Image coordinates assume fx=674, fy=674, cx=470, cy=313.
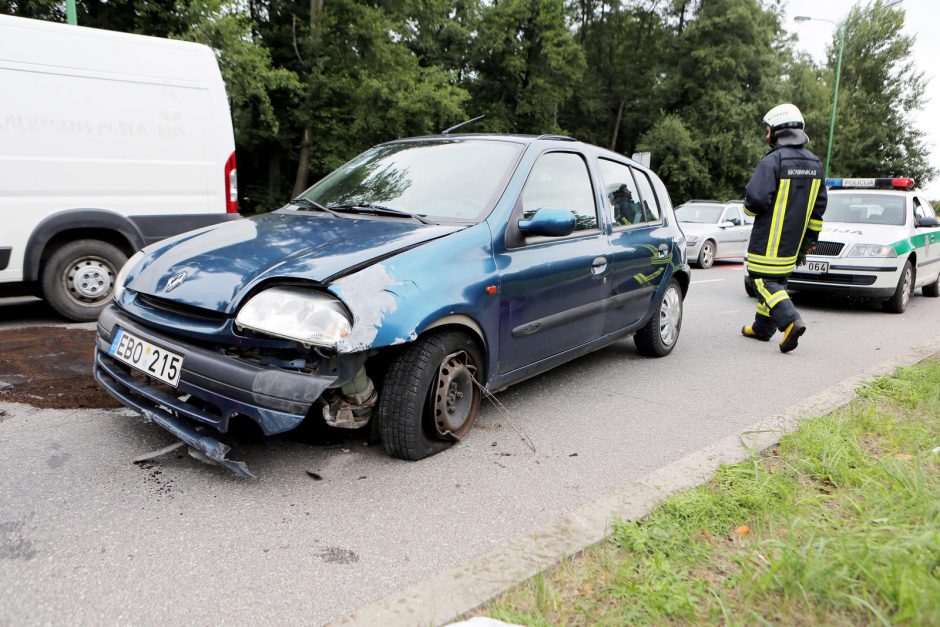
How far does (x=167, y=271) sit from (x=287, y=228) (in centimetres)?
64

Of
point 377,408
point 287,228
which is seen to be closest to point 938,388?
point 377,408

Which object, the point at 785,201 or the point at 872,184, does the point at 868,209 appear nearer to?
the point at 872,184

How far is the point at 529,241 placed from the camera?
3.64 m

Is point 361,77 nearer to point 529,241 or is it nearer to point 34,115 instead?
point 34,115

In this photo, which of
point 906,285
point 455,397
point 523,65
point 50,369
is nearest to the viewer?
point 455,397

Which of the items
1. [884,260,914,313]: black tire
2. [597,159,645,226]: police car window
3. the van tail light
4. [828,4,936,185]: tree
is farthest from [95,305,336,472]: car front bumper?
[828,4,936,185]: tree

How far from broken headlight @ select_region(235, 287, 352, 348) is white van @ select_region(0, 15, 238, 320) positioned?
398 cm

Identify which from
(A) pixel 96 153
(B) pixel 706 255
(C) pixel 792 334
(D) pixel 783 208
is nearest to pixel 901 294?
(C) pixel 792 334

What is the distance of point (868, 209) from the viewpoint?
9055mm

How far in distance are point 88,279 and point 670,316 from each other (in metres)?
5.08

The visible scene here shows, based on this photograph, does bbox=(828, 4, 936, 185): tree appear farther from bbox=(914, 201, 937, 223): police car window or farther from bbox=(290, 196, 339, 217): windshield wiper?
bbox=(290, 196, 339, 217): windshield wiper

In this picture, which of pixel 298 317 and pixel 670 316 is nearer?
pixel 298 317

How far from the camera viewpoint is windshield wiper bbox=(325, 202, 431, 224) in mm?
3545

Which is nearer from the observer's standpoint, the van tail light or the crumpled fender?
the crumpled fender
